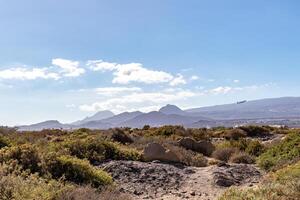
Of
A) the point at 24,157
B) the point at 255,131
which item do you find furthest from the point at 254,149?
the point at 255,131

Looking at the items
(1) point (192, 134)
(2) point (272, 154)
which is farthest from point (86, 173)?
(1) point (192, 134)

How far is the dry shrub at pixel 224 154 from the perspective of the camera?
2161cm

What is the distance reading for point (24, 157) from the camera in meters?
12.9

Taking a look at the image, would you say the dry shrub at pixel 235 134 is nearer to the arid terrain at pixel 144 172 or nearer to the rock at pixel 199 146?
the arid terrain at pixel 144 172

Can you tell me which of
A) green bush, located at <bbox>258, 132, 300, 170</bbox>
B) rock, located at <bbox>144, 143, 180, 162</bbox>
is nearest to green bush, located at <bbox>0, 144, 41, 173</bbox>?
rock, located at <bbox>144, 143, 180, 162</bbox>

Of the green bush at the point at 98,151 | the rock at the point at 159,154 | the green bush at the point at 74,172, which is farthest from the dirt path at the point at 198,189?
the green bush at the point at 98,151

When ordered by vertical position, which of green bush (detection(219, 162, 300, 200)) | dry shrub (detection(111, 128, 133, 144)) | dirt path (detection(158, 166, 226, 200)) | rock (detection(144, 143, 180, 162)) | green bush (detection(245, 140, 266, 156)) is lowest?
dirt path (detection(158, 166, 226, 200))

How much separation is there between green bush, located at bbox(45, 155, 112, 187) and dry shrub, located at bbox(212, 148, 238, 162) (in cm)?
946

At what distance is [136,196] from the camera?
13.2 metres

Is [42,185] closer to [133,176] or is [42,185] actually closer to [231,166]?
[133,176]

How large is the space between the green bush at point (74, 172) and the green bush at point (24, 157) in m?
0.32

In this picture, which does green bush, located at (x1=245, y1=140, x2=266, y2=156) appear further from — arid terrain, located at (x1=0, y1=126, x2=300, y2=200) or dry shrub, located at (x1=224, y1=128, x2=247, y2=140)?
dry shrub, located at (x1=224, y1=128, x2=247, y2=140)

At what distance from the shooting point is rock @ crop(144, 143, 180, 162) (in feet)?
62.0

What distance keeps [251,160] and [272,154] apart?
1707 millimetres
